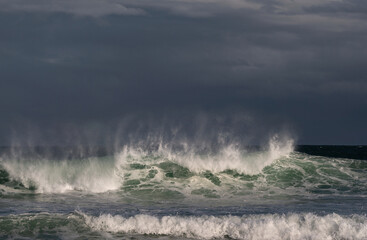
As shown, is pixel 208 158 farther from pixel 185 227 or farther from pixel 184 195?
pixel 185 227

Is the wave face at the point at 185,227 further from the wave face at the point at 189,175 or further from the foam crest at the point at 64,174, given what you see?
the foam crest at the point at 64,174

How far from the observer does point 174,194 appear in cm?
2192

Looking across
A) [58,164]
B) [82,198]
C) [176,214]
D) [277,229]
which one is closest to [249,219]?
[277,229]

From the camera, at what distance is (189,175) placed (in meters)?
24.9

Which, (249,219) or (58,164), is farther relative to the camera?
(58,164)

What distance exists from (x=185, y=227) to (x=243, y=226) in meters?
1.67

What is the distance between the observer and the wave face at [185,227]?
47.7 feet

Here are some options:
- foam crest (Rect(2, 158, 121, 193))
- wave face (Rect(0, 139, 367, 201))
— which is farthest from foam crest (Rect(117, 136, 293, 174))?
foam crest (Rect(2, 158, 121, 193))

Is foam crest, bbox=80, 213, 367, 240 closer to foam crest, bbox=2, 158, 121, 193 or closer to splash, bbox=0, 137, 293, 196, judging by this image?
splash, bbox=0, 137, 293, 196

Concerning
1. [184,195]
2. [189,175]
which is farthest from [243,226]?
[189,175]

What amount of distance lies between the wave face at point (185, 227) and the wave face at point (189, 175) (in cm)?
570

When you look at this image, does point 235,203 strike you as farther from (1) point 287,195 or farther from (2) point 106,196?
(2) point 106,196

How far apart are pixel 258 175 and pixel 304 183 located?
7.62ft

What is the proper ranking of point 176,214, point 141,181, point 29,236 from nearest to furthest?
point 29,236, point 176,214, point 141,181
